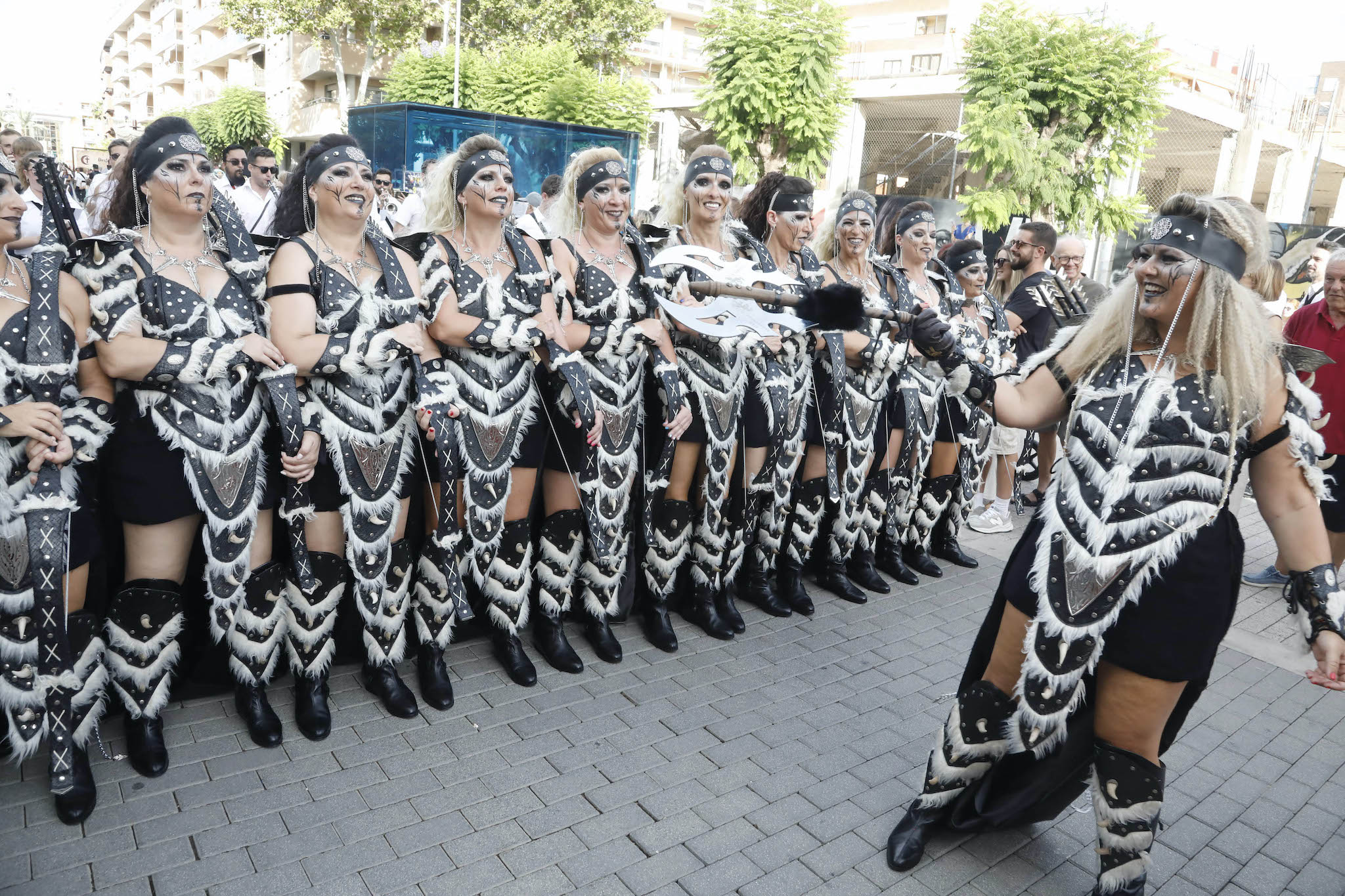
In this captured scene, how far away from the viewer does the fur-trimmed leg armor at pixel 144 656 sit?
297 centimetres

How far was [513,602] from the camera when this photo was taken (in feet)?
12.7

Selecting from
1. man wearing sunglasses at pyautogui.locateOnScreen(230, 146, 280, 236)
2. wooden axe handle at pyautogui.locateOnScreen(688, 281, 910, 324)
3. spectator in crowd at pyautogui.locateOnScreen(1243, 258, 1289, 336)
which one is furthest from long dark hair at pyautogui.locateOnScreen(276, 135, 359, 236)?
man wearing sunglasses at pyautogui.locateOnScreen(230, 146, 280, 236)

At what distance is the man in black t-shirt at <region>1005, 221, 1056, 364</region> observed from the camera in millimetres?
5953

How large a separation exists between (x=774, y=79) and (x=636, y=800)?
16.0 metres

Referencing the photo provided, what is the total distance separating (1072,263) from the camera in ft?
22.0

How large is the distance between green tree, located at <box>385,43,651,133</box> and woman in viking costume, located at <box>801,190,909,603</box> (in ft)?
61.1

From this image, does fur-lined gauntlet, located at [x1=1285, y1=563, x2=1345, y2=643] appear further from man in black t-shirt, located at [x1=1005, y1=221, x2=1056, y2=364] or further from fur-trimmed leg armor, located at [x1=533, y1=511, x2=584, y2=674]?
man in black t-shirt, located at [x1=1005, y1=221, x2=1056, y2=364]

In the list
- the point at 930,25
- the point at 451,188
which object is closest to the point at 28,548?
the point at 451,188

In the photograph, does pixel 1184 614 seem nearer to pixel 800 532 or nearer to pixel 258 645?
pixel 800 532

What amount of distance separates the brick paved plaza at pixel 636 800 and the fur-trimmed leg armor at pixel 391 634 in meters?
0.07

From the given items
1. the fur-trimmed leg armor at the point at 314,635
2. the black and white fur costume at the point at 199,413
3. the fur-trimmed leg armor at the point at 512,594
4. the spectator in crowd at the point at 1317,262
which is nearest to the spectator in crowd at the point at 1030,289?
the spectator in crowd at the point at 1317,262

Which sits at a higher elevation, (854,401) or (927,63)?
(927,63)

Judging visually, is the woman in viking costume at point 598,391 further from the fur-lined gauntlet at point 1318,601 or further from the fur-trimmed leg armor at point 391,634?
the fur-lined gauntlet at point 1318,601

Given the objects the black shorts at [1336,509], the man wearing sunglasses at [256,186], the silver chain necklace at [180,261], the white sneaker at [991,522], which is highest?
the man wearing sunglasses at [256,186]
